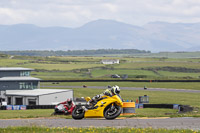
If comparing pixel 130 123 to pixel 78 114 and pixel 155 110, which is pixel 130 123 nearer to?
pixel 78 114

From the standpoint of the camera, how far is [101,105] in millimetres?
19969

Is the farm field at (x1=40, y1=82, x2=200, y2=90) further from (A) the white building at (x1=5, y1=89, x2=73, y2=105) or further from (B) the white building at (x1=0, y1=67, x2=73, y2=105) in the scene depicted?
(A) the white building at (x1=5, y1=89, x2=73, y2=105)

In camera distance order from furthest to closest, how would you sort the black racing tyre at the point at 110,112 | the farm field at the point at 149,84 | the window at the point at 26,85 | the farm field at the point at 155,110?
1. the farm field at the point at 149,84
2. the window at the point at 26,85
3. the farm field at the point at 155,110
4. the black racing tyre at the point at 110,112

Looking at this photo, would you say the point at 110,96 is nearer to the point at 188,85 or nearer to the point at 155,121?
the point at 155,121

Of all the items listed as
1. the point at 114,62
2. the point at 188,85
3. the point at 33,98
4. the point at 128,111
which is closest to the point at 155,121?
the point at 128,111

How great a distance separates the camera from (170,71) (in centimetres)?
13612

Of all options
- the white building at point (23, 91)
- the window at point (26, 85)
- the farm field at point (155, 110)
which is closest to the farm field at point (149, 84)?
the farm field at point (155, 110)

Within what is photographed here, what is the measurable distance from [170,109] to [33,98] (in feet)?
79.4

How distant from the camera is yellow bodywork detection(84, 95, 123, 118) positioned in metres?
19.8

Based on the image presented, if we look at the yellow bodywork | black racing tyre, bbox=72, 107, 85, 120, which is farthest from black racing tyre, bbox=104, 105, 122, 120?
black racing tyre, bbox=72, 107, 85, 120

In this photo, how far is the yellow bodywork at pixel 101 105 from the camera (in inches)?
781

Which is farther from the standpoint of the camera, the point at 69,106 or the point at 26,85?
the point at 26,85

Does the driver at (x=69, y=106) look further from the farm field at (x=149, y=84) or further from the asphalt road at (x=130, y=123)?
the farm field at (x=149, y=84)

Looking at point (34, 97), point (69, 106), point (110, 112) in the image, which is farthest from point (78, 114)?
point (34, 97)
